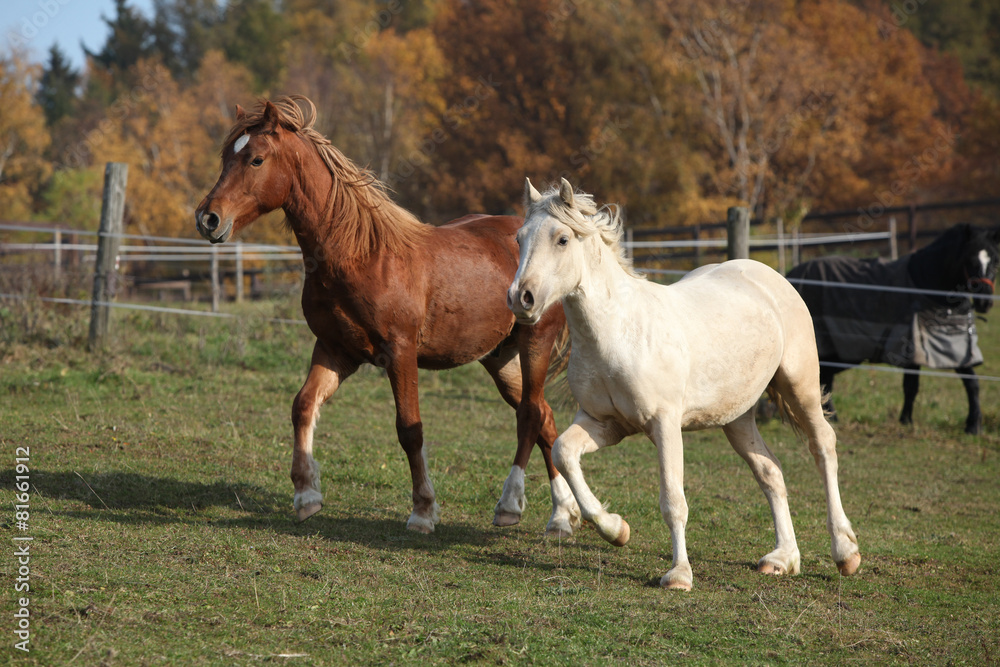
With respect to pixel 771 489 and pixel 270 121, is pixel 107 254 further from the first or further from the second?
pixel 771 489

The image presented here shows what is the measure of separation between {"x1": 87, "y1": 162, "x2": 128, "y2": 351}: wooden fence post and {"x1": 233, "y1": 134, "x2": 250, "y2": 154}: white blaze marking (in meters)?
5.28

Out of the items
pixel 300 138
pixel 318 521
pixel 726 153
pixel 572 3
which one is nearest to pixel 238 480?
pixel 318 521

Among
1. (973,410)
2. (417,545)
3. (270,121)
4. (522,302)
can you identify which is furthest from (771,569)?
(973,410)

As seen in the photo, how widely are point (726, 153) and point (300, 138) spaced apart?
23127 millimetres

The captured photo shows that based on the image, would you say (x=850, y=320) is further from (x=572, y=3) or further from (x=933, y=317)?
(x=572, y=3)

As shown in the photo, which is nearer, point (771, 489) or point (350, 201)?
point (771, 489)

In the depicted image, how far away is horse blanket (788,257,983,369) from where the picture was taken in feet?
29.2

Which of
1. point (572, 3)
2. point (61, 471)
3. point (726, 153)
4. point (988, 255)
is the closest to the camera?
point (61, 471)

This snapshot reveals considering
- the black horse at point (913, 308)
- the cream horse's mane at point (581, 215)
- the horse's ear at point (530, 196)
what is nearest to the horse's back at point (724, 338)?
the cream horse's mane at point (581, 215)

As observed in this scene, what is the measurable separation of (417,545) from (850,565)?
220 cm

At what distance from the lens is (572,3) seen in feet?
92.4

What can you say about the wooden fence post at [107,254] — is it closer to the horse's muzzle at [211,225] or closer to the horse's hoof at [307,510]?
the horse's muzzle at [211,225]

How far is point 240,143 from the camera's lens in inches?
174

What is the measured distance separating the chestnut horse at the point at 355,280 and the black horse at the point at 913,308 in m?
5.17
